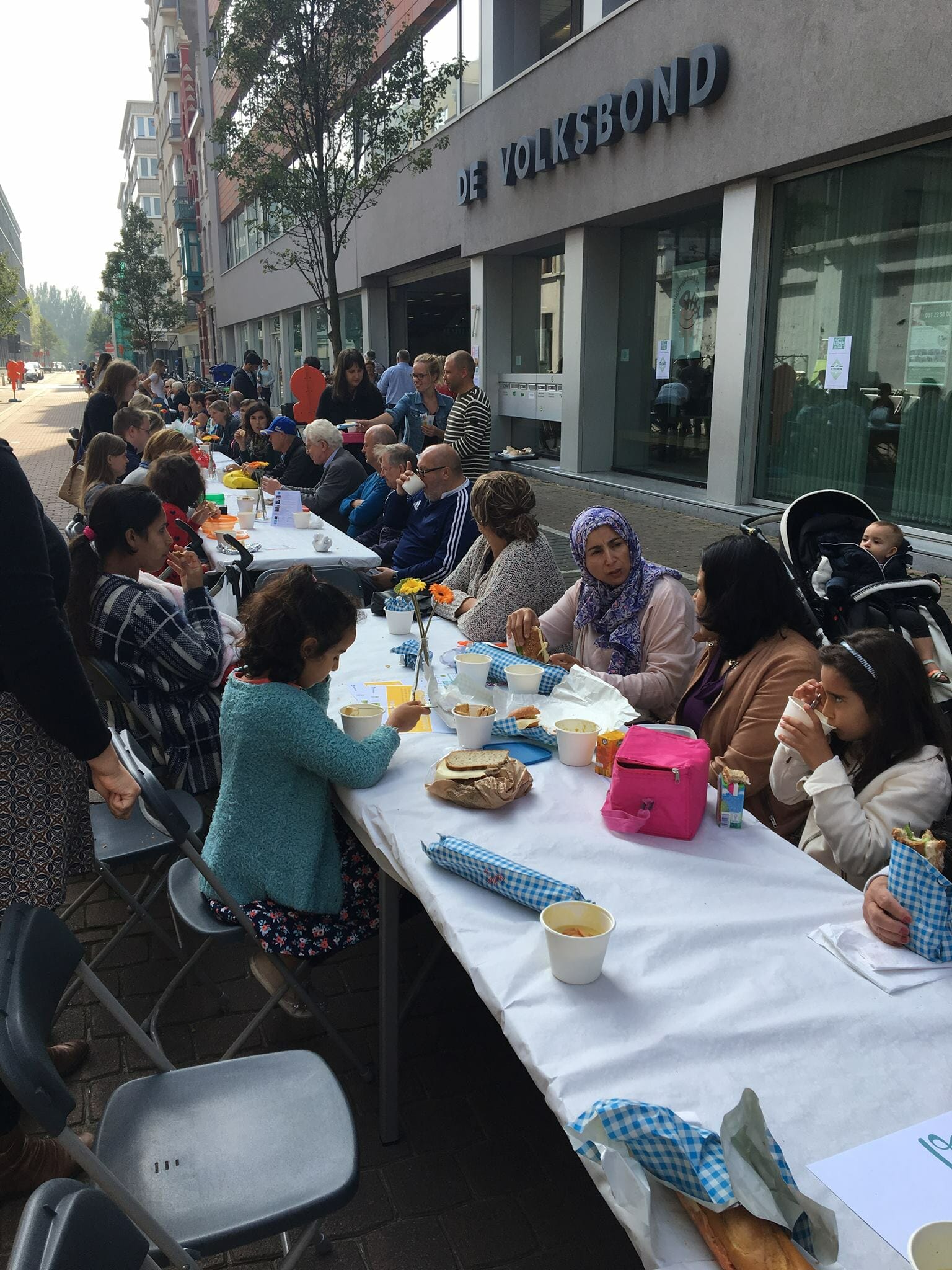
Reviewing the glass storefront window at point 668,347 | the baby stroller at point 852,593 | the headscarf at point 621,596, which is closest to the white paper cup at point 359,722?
the headscarf at point 621,596

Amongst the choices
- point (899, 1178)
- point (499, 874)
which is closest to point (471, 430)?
point (499, 874)

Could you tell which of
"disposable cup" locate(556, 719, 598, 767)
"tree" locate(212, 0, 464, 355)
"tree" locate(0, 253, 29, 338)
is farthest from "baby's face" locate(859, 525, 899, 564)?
"tree" locate(0, 253, 29, 338)

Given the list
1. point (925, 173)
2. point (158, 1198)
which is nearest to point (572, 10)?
point (925, 173)

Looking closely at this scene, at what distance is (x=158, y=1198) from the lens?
5.42ft

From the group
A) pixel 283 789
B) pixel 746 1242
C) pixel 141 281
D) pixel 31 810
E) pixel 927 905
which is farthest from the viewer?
pixel 141 281

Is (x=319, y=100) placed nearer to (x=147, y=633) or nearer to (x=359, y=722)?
(x=147, y=633)

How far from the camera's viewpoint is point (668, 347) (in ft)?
38.7

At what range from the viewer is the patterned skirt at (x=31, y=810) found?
2037 millimetres

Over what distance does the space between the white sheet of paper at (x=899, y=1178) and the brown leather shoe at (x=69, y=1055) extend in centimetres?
222

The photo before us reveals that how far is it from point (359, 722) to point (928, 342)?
7.16m

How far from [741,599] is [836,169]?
7450 mm

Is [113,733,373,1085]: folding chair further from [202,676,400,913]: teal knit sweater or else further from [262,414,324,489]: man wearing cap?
[262,414,324,489]: man wearing cap

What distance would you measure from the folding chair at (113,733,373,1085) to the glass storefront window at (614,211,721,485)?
9.34 metres

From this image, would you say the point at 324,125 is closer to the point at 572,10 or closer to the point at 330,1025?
the point at 572,10
